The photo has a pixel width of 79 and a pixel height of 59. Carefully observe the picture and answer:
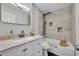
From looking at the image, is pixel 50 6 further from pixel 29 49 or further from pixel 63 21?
pixel 29 49

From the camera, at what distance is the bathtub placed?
183 cm

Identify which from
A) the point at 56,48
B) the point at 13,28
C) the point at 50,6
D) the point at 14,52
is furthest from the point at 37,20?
the point at 14,52

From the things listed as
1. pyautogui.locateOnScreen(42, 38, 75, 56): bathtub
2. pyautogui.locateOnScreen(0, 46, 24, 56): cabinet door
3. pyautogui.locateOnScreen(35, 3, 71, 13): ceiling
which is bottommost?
pyautogui.locateOnScreen(42, 38, 75, 56): bathtub

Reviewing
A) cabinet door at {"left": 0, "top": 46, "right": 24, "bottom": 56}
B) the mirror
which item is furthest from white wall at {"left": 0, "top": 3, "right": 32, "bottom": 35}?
cabinet door at {"left": 0, "top": 46, "right": 24, "bottom": 56}

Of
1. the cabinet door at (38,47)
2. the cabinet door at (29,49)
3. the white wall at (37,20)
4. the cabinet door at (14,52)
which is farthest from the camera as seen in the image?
the white wall at (37,20)

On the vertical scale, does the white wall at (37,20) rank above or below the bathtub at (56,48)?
above

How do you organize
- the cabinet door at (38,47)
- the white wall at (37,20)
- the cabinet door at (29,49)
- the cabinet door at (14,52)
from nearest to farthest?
1. the cabinet door at (14,52)
2. the cabinet door at (29,49)
3. the cabinet door at (38,47)
4. the white wall at (37,20)

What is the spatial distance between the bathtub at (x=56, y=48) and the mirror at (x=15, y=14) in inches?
22.4

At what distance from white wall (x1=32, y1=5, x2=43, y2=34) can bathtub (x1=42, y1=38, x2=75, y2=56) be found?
251 millimetres

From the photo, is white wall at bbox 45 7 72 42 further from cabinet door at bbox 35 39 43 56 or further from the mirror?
the mirror

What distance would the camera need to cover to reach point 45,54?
6.01ft

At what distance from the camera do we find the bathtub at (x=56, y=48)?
72.1 inches

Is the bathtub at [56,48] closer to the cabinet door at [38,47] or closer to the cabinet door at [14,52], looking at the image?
the cabinet door at [38,47]

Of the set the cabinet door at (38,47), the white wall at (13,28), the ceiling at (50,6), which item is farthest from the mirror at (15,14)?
the cabinet door at (38,47)
